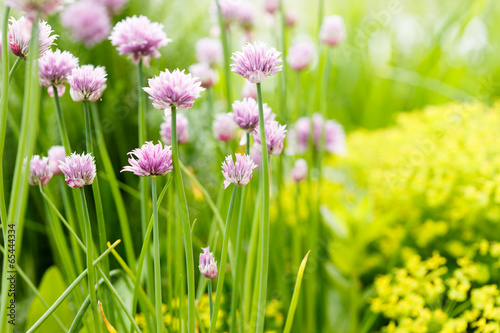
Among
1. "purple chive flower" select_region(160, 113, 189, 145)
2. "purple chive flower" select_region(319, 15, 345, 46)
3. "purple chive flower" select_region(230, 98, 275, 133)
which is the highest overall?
"purple chive flower" select_region(319, 15, 345, 46)

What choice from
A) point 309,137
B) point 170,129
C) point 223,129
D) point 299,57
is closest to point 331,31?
point 299,57

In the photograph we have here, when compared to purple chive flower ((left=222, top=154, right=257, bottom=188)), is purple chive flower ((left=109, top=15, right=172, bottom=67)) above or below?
above

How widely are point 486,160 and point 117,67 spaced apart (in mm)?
971

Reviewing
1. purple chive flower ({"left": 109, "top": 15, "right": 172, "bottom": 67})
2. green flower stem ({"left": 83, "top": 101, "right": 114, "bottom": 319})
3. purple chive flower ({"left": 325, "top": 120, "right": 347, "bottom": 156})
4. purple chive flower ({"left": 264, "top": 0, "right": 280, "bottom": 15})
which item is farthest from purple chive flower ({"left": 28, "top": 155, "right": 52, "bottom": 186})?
purple chive flower ({"left": 325, "top": 120, "right": 347, "bottom": 156})

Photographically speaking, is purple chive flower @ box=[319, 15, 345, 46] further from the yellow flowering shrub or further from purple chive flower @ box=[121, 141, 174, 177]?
purple chive flower @ box=[121, 141, 174, 177]


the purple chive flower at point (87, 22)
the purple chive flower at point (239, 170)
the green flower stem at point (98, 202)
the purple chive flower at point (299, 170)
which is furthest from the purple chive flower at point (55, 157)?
the purple chive flower at point (87, 22)

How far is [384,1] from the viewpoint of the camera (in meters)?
2.18

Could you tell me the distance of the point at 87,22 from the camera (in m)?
1.11

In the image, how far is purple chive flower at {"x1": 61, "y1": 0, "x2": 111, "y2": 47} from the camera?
110 centimetres

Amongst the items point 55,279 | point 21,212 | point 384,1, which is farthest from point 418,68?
point 21,212

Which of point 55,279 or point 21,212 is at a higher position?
point 21,212

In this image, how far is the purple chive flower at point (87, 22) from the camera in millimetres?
1101

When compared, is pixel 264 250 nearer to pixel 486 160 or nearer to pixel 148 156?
pixel 148 156

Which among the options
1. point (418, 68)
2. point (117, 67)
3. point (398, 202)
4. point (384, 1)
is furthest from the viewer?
point (384, 1)
